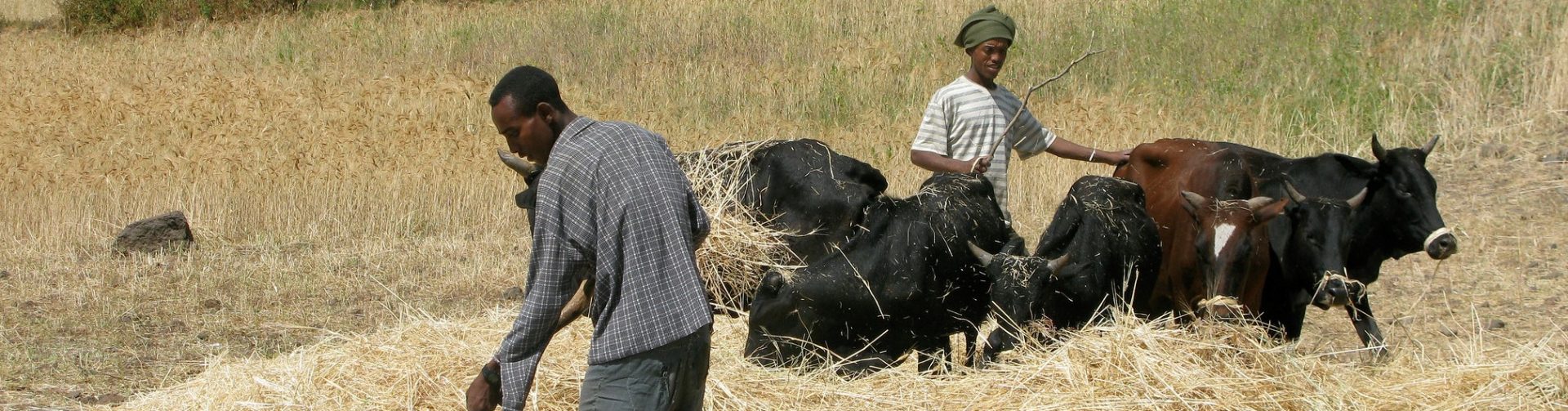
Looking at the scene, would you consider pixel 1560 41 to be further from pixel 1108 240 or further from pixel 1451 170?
pixel 1108 240

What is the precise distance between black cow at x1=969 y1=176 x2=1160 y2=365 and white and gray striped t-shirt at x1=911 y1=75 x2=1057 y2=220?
41cm

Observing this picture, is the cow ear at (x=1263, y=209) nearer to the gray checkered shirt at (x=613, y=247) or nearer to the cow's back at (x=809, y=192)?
the cow's back at (x=809, y=192)

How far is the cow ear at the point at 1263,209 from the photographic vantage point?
20.5 ft

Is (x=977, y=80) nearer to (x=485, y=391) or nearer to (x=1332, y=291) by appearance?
(x=1332, y=291)

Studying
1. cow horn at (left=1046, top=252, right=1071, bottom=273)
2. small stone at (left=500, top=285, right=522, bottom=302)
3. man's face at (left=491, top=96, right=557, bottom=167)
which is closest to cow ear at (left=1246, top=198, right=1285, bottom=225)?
cow horn at (left=1046, top=252, right=1071, bottom=273)

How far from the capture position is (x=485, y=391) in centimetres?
380

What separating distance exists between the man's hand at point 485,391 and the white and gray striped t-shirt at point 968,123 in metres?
2.88

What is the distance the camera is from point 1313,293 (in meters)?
6.56

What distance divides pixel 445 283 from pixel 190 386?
10.4 feet

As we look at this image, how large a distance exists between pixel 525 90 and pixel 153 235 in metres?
7.29

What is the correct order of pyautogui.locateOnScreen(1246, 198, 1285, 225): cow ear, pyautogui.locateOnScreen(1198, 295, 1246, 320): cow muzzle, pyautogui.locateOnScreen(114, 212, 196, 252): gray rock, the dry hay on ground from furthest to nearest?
pyautogui.locateOnScreen(114, 212, 196, 252): gray rock → pyautogui.locateOnScreen(1246, 198, 1285, 225): cow ear → pyautogui.locateOnScreen(1198, 295, 1246, 320): cow muzzle → the dry hay on ground

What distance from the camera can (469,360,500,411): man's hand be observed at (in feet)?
12.4

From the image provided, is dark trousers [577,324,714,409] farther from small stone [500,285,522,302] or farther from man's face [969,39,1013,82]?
small stone [500,285,522,302]

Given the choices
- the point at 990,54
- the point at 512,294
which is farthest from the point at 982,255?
the point at 512,294
